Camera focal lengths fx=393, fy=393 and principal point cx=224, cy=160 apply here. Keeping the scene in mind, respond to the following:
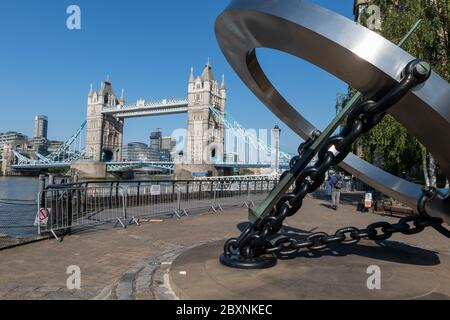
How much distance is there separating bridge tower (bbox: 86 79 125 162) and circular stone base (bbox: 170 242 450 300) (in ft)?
303

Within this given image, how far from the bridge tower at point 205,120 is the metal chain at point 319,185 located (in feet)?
215

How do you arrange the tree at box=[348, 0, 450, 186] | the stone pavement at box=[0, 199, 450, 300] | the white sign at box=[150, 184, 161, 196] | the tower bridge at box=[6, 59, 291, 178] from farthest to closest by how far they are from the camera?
the tower bridge at box=[6, 59, 291, 178]
the tree at box=[348, 0, 450, 186]
the white sign at box=[150, 184, 161, 196]
the stone pavement at box=[0, 199, 450, 300]

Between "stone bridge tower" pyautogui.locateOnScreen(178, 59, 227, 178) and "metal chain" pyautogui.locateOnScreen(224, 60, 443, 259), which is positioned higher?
"stone bridge tower" pyautogui.locateOnScreen(178, 59, 227, 178)

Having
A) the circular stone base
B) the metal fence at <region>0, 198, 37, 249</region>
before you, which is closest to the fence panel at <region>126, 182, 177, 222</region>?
the metal fence at <region>0, 198, 37, 249</region>

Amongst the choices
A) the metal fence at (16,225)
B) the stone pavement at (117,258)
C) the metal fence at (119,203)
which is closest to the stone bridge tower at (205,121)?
the metal fence at (119,203)

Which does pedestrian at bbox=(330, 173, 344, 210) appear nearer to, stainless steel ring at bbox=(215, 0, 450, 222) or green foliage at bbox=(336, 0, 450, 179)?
green foliage at bbox=(336, 0, 450, 179)

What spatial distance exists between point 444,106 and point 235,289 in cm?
293

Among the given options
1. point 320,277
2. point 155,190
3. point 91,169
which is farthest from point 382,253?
point 91,169

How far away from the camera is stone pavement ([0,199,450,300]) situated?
Answer: 4.53 meters

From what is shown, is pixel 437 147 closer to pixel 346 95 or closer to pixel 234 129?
pixel 346 95

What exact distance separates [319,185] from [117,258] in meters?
3.45

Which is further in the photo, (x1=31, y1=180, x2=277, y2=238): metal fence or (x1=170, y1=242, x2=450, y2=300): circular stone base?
(x1=31, y1=180, x2=277, y2=238): metal fence
